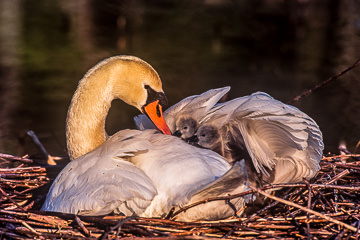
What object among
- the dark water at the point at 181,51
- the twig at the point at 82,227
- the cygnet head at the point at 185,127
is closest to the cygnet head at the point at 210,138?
the cygnet head at the point at 185,127

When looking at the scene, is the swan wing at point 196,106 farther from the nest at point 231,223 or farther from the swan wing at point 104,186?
the nest at point 231,223

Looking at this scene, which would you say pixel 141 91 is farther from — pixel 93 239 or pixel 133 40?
pixel 133 40

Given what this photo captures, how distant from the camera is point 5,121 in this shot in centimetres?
947

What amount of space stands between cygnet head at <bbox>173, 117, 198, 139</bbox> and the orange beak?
9 cm

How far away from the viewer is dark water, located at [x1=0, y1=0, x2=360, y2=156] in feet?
32.5

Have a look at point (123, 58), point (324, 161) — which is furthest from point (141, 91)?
point (324, 161)

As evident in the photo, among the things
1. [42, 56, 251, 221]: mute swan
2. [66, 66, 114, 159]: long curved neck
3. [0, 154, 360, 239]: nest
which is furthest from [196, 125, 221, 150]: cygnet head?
[66, 66, 114, 159]: long curved neck

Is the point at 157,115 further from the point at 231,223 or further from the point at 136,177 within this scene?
the point at 231,223

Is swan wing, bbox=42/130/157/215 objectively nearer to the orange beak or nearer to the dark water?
the orange beak

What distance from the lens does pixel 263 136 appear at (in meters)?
3.73

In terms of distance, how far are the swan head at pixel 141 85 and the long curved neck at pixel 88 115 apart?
0.10 meters

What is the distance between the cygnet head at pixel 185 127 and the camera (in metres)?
4.02

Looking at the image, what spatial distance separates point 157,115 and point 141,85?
24 cm

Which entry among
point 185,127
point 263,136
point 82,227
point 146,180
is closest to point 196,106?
point 185,127
